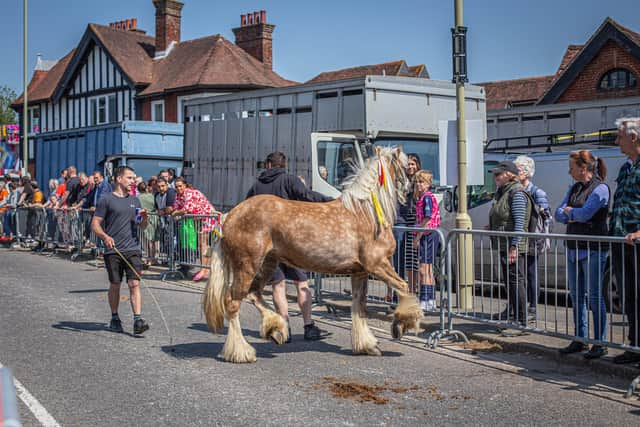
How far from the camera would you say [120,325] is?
364 inches

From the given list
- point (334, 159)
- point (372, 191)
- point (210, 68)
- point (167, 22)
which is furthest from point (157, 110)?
point (372, 191)

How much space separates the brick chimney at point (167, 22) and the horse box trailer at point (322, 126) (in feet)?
82.4

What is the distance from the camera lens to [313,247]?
7699mm

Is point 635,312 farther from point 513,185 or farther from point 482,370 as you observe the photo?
point 513,185

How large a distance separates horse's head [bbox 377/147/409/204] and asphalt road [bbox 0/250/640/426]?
65.7 inches

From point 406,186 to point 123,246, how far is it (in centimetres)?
339

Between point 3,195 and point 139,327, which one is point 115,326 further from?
point 3,195

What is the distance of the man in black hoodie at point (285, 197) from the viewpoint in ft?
28.8

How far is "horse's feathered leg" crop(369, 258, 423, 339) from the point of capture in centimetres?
767

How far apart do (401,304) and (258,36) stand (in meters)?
37.0

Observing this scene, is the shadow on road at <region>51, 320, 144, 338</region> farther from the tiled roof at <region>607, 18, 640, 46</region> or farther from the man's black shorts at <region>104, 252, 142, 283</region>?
the tiled roof at <region>607, 18, 640, 46</region>

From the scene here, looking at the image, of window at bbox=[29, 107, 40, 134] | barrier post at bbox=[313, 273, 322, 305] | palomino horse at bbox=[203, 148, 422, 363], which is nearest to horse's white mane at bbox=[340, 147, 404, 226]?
palomino horse at bbox=[203, 148, 422, 363]

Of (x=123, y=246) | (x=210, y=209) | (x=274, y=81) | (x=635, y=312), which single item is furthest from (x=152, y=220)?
(x=274, y=81)

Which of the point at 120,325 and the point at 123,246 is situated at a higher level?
the point at 123,246
